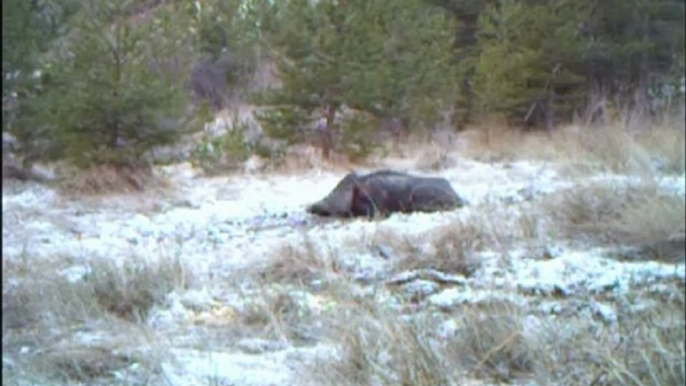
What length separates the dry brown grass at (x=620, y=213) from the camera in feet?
13.5

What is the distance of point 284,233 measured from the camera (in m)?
4.28

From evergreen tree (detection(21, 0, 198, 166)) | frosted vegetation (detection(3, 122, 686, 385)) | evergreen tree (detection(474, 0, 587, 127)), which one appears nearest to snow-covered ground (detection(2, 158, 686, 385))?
frosted vegetation (detection(3, 122, 686, 385))

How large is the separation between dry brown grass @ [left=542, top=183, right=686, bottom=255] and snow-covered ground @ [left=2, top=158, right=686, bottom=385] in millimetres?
53

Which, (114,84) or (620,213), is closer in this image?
(114,84)

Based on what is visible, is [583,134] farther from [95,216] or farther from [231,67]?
[95,216]

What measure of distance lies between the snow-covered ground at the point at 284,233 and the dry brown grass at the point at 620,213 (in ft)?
0.17

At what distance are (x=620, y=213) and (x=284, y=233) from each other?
1.24 metres

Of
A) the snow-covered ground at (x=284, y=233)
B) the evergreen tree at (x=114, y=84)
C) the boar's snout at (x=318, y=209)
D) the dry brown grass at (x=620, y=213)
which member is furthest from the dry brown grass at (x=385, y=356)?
the dry brown grass at (x=620, y=213)

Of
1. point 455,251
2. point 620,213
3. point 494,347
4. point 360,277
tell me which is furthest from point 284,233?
point 620,213

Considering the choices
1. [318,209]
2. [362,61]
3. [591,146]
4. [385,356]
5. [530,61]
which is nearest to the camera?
[385,356]

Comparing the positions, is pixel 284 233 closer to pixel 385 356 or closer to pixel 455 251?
pixel 455 251

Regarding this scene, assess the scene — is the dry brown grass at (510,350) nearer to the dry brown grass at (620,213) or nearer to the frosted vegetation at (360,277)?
the frosted vegetation at (360,277)

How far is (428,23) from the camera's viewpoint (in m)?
3.48

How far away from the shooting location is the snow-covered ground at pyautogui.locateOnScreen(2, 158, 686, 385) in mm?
3879
